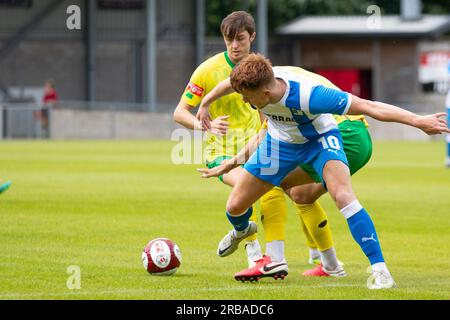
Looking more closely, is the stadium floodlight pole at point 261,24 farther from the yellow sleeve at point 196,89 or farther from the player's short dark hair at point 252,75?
the player's short dark hair at point 252,75

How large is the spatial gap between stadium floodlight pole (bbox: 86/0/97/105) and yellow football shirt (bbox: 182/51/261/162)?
3937 cm

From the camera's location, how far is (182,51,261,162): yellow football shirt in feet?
34.2

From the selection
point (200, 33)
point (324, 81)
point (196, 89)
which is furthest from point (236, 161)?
point (200, 33)

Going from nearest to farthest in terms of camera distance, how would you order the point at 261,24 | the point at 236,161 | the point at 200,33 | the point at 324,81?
1. the point at 324,81
2. the point at 236,161
3. the point at 261,24
4. the point at 200,33

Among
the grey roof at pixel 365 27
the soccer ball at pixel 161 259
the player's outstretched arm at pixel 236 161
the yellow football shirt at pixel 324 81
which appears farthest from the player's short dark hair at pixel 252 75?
the grey roof at pixel 365 27

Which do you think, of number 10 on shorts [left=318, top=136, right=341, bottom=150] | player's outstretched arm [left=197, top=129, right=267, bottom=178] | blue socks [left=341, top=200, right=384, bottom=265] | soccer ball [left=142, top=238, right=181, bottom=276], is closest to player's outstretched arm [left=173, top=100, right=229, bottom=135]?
player's outstretched arm [left=197, top=129, right=267, bottom=178]

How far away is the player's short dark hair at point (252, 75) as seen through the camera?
8.33 metres

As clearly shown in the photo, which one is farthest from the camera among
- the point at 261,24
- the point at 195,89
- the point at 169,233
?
the point at 261,24

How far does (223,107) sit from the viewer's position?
10469 millimetres

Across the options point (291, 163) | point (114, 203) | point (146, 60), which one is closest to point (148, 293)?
point (291, 163)

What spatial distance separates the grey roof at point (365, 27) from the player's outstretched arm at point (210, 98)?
42301 millimetres

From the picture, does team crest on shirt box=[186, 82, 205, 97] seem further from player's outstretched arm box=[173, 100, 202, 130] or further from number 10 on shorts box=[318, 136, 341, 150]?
number 10 on shorts box=[318, 136, 341, 150]

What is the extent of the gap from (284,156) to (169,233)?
407cm

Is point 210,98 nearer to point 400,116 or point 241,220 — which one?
point 241,220
